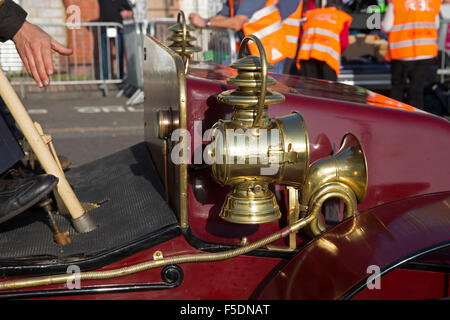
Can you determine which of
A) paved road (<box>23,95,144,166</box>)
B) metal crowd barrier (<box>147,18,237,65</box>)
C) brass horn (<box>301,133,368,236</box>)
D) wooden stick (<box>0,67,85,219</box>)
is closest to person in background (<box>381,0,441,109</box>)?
metal crowd barrier (<box>147,18,237,65</box>)

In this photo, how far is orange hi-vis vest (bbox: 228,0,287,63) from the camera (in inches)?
192

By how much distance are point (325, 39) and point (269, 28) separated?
3.78 feet

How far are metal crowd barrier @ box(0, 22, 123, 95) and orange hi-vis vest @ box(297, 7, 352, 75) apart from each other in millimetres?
4696

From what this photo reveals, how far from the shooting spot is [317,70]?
6.03 m

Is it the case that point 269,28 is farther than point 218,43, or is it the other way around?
point 218,43

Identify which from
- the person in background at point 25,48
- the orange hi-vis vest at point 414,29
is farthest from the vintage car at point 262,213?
the orange hi-vis vest at point 414,29

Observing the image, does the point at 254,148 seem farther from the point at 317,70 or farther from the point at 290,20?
the point at 317,70

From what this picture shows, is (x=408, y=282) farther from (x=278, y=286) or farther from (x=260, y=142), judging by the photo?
(x=260, y=142)

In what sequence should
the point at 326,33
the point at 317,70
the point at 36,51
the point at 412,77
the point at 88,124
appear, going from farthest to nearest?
the point at 88,124 < the point at 412,77 < the point at 317,70 < the point at 326,33 < the point at 36,51

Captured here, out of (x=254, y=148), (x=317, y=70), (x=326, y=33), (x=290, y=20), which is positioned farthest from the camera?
(x=317, y=70)

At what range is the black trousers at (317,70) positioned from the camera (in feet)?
19.4

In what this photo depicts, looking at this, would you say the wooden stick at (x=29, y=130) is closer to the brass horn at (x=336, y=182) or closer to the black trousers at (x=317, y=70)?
the brass horn at (x=336, y=182)

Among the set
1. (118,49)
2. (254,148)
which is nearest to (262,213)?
(254,148)

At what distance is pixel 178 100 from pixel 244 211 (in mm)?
345
